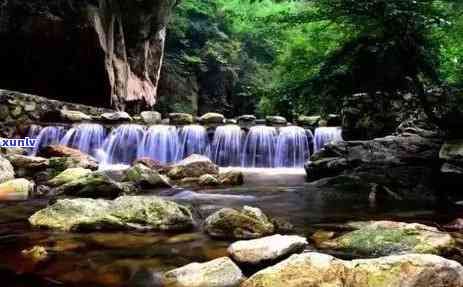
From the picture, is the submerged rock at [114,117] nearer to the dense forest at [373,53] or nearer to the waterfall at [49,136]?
the waterfall at [49,136]

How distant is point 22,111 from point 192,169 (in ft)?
22.8

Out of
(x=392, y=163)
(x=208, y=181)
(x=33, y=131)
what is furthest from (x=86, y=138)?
(x=392, y=163)

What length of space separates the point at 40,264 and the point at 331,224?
10.6 feet

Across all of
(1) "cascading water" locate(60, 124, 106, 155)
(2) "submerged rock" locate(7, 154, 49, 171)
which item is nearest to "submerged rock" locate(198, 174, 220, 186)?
(2) "submerged rock" locate(7, 154, 49, 171)

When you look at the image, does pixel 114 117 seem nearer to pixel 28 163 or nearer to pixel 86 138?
pixel 86 138

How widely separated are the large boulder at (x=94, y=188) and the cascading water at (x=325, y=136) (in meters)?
8.19

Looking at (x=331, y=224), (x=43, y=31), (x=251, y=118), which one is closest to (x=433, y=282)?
(x=331, y=224)

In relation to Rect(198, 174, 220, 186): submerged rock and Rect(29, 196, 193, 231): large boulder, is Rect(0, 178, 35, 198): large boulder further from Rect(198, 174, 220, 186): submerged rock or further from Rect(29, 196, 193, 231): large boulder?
Rect(198, 174, 220, 186): submerged rock

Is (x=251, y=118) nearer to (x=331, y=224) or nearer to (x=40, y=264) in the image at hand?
(x=331, y=224)

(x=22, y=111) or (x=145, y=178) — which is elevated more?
(x=22, y=111)

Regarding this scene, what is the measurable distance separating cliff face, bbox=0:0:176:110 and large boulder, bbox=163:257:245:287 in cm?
1300

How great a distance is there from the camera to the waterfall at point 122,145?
13.8 m

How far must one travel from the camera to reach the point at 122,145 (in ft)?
46.3

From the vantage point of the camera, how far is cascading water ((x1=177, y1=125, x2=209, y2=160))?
14.4m
